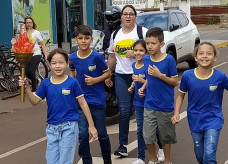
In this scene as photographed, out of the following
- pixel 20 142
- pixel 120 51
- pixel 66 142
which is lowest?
pixel 20 142

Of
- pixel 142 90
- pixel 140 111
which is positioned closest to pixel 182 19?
pixel 140 111

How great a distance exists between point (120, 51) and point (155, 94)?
39.3 inches

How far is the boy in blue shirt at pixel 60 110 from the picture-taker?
15.2ft

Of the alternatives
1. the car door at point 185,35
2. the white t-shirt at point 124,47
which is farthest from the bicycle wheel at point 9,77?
the white t-shirt at point 124,47

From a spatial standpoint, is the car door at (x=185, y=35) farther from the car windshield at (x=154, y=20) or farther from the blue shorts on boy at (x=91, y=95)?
the blue shorts on boy at (x=91, y=95)

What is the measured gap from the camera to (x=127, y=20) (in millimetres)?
6141

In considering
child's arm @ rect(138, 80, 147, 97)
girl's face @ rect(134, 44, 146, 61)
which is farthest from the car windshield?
child's arm @ rect(138, 80, 147, 97)

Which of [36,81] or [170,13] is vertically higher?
[170,13]

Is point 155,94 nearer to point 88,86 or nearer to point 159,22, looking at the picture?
point 88,86

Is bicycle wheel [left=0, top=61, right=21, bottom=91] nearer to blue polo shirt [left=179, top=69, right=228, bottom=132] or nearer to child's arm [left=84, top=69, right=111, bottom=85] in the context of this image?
child's arm [left=84, top=69, right=111, bottom=85]

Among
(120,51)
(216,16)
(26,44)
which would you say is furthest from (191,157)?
(216,16)

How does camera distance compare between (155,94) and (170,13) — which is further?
(170,13)

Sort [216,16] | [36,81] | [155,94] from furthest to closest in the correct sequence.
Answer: [216,16] < [36,81] < [155,94]

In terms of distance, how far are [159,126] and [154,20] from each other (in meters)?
7.63
